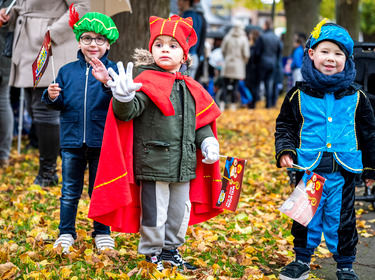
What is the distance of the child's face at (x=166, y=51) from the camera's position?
135 inches

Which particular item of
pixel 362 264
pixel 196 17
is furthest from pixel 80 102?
pixel 196 17

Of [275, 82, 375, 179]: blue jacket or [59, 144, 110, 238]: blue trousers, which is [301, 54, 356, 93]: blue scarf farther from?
[59, 144, 110, 238]: blue trousers

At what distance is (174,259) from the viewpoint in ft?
12.5

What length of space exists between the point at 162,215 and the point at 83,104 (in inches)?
40.0

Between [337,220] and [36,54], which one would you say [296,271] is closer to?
[337,220]

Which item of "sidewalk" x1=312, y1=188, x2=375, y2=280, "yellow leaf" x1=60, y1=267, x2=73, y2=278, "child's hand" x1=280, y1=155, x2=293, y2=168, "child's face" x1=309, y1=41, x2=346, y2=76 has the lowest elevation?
"sidewalk" x1=312, y1=188, x2=375, y2=280

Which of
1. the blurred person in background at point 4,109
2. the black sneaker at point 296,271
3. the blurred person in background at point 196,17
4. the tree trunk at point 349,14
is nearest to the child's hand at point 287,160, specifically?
the black sneaker at point 296,271

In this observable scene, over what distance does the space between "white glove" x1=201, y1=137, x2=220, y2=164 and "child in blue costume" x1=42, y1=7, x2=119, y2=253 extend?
0.80 meters

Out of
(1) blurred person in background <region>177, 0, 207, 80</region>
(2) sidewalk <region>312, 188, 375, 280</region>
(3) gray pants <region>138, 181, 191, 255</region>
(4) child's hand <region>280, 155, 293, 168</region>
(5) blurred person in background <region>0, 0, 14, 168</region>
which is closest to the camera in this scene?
(3) gray pants <region>138, 181, 191, 255</region>

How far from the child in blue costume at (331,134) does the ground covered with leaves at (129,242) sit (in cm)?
56

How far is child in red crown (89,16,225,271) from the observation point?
337 centimetres

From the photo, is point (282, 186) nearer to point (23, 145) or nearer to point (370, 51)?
point (370, 51)

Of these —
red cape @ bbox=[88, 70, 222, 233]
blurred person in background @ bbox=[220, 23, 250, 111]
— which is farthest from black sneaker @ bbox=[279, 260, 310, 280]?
blurred person in background @ bbox=[220, 23, 250, 111]

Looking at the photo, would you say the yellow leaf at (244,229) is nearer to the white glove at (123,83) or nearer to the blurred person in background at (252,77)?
the white glove at (123,83)
